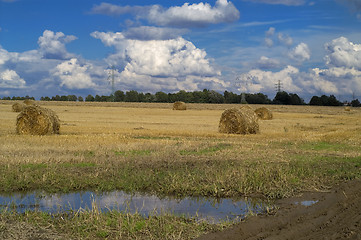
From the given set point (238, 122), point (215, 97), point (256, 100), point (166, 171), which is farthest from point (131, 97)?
point (166, 171)

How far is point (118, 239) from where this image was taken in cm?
670

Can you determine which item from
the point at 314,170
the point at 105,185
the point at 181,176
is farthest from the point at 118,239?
the point at 314,170

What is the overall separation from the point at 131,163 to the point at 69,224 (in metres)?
5.63

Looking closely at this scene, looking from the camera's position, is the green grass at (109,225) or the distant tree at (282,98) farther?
the distant tree at (282,98)

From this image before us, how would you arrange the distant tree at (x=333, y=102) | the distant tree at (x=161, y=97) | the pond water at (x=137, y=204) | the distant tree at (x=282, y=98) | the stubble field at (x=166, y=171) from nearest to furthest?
the stubble field at (x=166, y=171), the pond water at (x=137, y=204), the distant tree at (x=333, y=102), the distant tree at (x=282, y=98), the distant tree at (x=161, y=97)

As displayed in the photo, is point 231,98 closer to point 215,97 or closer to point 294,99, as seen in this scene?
point 215,97

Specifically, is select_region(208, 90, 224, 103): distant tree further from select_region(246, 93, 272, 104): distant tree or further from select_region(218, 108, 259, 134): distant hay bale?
select_region(218, 108, 259, 134): distant hay bale

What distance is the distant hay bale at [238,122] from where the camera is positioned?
2395 cm

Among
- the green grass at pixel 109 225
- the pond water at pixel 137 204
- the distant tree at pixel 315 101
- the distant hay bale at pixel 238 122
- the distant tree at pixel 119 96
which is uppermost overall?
the distant tree at pixel 119 96

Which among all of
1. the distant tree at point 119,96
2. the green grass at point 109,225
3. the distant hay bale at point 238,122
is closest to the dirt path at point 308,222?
the green grass at point 109,225

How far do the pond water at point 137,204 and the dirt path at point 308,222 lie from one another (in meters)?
0.72

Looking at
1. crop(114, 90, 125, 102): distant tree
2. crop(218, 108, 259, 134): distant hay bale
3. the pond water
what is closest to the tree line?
crop(114, 90, 125, 102): distant tree

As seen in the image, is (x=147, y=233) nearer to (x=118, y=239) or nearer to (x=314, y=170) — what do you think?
(x=118, y=239)

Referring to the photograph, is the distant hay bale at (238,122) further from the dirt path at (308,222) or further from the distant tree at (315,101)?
the distant tree at (315,101)
